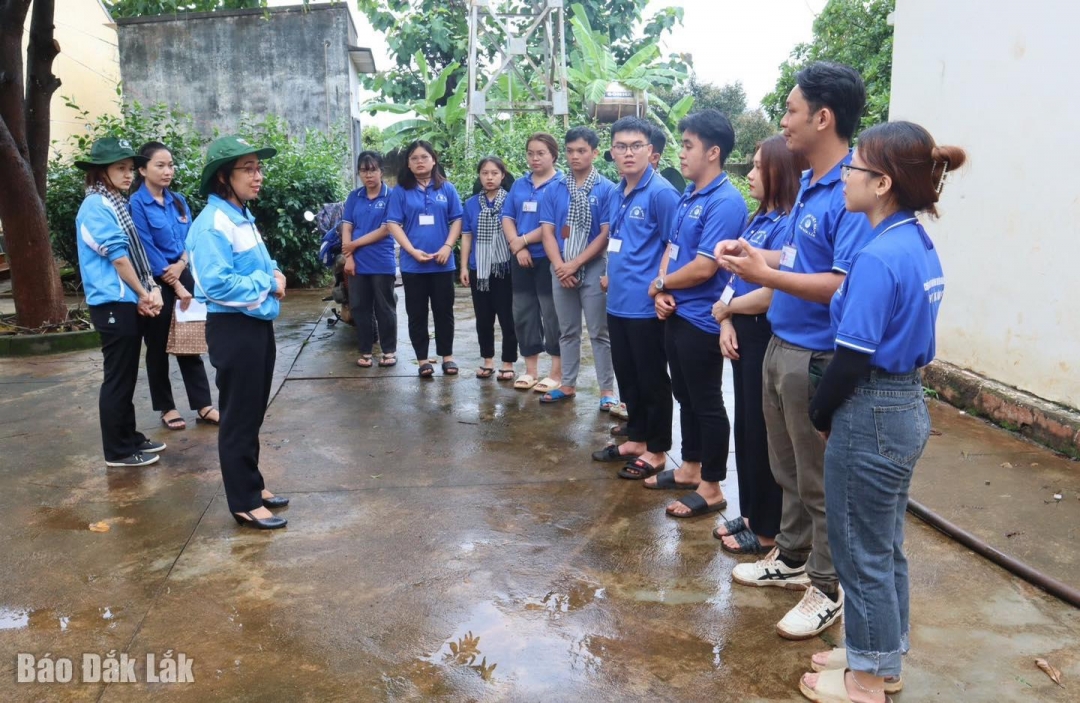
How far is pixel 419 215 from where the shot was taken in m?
6.41

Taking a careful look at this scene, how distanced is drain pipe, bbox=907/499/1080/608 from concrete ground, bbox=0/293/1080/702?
0.04 m

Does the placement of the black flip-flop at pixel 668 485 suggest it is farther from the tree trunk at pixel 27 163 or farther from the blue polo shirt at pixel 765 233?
the tree trunk at pixel 27 163

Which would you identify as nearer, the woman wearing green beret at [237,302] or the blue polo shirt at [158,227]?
the woman wearing green beret at [237,302]

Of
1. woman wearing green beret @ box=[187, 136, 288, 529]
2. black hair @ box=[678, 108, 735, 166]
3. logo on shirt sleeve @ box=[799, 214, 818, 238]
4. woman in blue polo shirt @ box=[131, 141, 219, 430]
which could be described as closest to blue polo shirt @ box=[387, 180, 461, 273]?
woman in blue polo shirt @ box=[131, 141, 219, 430]

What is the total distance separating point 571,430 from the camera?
5.30m

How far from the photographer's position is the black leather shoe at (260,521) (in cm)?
382

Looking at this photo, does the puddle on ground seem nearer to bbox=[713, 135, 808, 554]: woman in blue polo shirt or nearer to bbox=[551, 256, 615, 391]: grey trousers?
bbox=[713, 135, 808, 554]: woman in blue polo shirt

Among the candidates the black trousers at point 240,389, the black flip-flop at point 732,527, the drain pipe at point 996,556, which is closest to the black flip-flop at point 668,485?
the black flip-flop at point 732,527

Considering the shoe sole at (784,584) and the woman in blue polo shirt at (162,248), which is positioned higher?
the woman in blue polo shirt at (162,248)

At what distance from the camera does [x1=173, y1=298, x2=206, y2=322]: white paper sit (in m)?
4.97

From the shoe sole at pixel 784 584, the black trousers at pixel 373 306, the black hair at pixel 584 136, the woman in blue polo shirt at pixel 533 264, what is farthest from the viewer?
the black trousers at pixel 373 306

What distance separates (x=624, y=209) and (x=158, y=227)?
2.71 m

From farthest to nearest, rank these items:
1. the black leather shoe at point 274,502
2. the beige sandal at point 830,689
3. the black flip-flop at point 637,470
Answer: the black flip-flop at point 637,470 < the black leather shoe at point 274,502 < the beige sandal at point 830,689

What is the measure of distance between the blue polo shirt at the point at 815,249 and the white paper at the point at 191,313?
3499 mm
